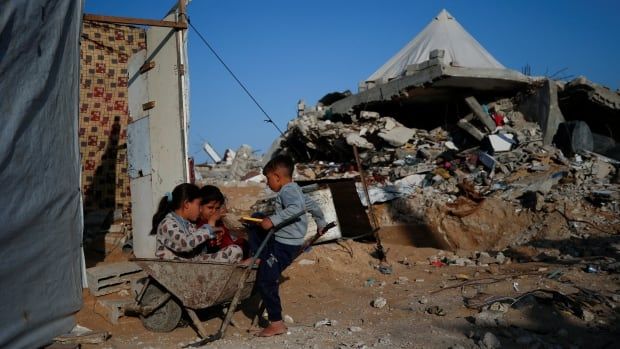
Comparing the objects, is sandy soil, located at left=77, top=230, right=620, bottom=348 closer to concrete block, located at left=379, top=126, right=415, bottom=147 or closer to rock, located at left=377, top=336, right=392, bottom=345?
rock, located at left=377, top=336, right=392, bottom=345

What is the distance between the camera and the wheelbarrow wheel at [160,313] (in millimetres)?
3835

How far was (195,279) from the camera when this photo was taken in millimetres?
3527

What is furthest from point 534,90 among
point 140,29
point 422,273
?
point 140,29

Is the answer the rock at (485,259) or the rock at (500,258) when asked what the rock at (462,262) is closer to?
the rock at (485,259)

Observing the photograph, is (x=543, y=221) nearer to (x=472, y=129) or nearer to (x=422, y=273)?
(x=422, y=273)

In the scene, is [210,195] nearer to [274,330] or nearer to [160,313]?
[160,313]

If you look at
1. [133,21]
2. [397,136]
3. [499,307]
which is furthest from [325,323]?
[397,136]

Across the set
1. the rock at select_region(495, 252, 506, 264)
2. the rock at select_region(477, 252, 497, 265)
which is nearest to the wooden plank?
the rock at select_region(477, 252, 497, 265)

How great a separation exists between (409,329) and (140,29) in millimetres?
5946

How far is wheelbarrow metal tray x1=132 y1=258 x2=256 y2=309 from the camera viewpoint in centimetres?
348

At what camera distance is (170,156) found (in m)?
5.61

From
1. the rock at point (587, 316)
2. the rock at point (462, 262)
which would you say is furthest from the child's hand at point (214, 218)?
the rock at point (462, 262)

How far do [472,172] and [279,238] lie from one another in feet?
21.3

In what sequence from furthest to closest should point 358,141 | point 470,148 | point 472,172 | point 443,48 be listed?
point 443,48, point 358,141, point 470,148, point 472,172
